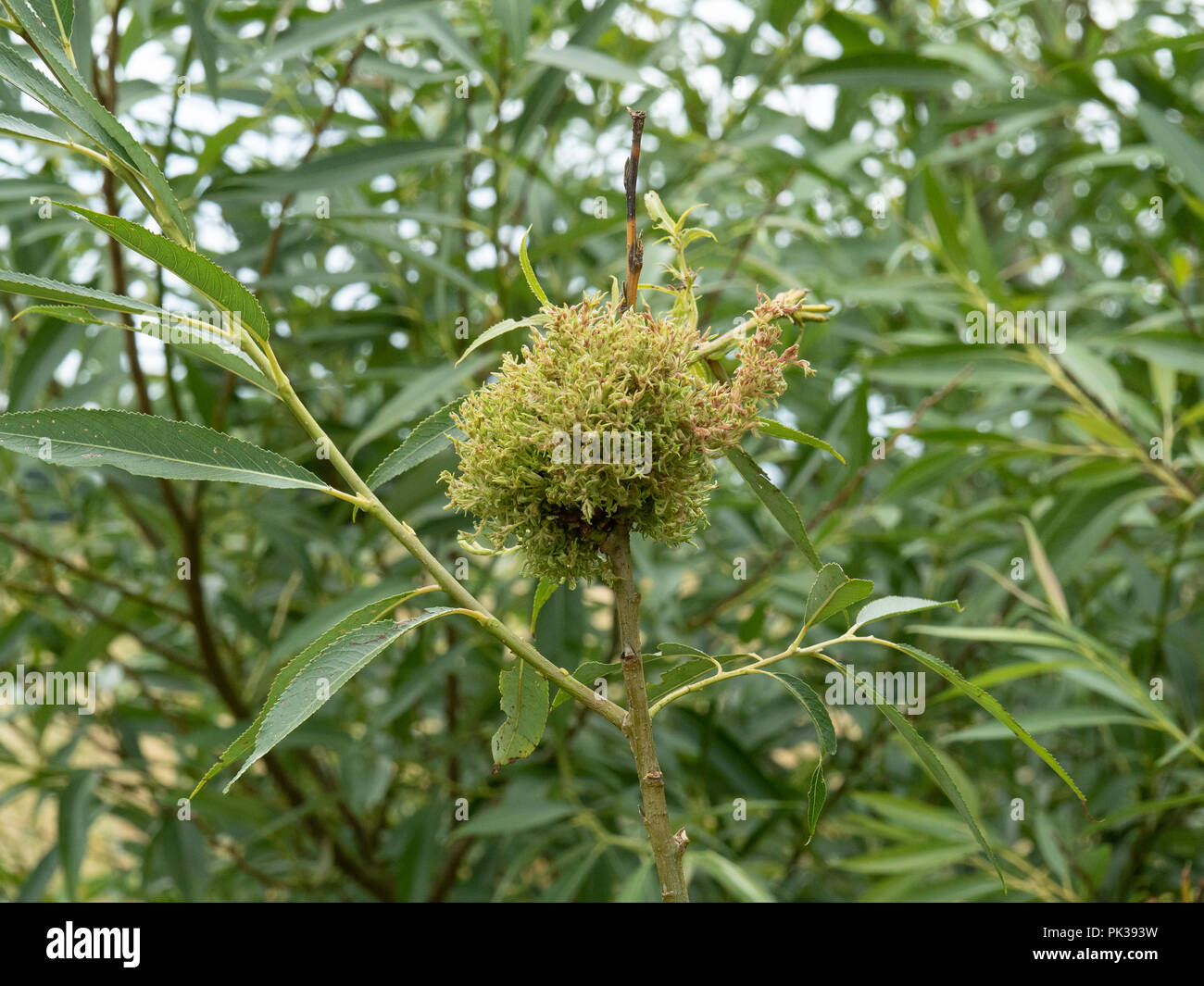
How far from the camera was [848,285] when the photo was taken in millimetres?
1214

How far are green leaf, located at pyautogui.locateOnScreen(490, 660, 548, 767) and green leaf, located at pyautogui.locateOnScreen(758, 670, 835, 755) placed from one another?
0.11m

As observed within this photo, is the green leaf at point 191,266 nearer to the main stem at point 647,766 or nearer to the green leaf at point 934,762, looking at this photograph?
the main stem at point 647,766

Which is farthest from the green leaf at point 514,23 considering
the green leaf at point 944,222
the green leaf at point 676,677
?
the green leaf at point 676,677

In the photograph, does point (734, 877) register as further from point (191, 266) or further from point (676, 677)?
point (191, 266)

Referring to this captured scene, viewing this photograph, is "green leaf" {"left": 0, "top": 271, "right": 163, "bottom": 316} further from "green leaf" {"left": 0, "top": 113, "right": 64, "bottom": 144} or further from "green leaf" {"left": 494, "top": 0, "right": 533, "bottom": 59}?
"green leaf" {"left": 494, "top": 0, "right": 533, "bottom": 59}

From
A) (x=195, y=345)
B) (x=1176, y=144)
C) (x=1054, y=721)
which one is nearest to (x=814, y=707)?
(x=195, y=345)

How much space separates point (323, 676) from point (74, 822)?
3.21ft

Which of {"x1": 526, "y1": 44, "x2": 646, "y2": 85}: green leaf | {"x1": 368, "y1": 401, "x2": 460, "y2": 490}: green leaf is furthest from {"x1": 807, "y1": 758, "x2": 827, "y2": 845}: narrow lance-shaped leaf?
{"x1": 526, "y1": 44, "x2": 646, "y2": 85}: green leaf

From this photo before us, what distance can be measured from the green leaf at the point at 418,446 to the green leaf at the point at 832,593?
180mm

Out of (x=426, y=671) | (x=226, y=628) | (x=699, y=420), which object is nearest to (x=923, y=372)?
(x=426, y=671)

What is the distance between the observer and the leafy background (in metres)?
1.05

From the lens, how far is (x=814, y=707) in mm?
460

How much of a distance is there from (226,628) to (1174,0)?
5.62 feet

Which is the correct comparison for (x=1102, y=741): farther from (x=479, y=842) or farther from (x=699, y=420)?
(x=699, y=420)
